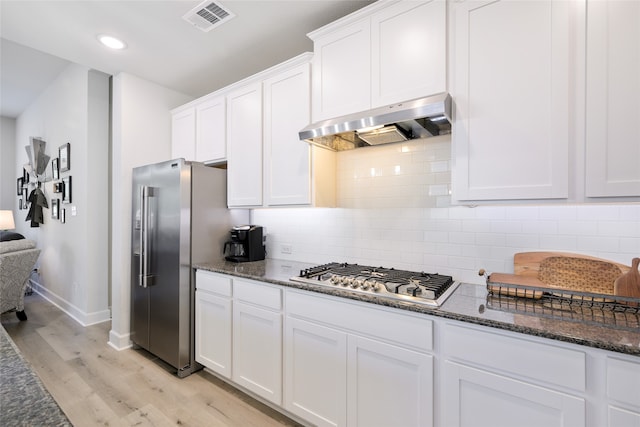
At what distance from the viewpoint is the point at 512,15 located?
58.1 inches

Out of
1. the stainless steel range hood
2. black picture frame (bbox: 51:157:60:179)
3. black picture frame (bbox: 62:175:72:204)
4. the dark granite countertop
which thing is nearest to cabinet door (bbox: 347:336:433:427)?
the dark granite countertop

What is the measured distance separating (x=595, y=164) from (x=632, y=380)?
83 cm

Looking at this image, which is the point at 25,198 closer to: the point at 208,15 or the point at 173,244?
the point at 173,244

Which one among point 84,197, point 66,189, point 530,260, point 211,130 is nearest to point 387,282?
point 530,260

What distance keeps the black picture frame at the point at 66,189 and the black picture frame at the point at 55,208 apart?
1.15 ft

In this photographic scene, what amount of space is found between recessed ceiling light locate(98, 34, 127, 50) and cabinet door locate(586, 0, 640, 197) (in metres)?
3.07

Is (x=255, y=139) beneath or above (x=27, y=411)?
above

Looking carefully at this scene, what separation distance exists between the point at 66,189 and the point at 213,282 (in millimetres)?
3101

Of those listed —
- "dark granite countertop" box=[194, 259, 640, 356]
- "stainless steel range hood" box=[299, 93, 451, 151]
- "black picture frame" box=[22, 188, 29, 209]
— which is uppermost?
"stainless steel range hood" box=[299, 93, 451, 151]

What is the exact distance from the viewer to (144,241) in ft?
9.01

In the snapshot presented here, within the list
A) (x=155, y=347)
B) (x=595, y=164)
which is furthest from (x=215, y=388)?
(x=595, y=164)

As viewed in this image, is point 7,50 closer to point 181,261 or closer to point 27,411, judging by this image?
point 181,261

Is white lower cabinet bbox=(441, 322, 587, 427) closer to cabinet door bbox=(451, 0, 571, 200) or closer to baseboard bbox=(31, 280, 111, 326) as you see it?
cabinet door bbox=(451, 0, 571, 200)

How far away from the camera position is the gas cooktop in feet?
4.99
